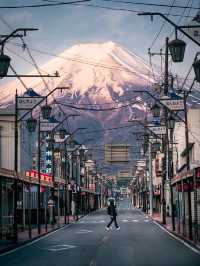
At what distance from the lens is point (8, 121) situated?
72.7 meters

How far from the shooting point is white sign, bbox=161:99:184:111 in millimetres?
36188

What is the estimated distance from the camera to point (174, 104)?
3653 cm

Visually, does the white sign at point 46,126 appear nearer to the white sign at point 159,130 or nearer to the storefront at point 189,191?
the storefront at point 189,191

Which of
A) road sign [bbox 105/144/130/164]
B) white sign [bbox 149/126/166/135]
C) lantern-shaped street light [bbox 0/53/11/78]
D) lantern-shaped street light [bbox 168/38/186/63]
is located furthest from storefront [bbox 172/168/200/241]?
road sign [bbox 105/144/130/164]

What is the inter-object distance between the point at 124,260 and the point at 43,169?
233ft

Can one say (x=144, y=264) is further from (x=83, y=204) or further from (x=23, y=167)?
(x=83, y=204)

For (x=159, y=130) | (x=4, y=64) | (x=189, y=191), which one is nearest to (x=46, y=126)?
(x=159, y=130)

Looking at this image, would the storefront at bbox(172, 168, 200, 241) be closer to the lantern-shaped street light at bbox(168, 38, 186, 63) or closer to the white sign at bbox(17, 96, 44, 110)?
the white sign at bbox(17, 96, 44, 110)

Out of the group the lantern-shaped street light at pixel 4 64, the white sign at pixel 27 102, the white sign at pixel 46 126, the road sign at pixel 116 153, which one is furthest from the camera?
the road sign at pixel 116 153

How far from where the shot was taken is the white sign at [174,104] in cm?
3619

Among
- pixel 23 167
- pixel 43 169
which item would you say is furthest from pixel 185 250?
pixel 43 169

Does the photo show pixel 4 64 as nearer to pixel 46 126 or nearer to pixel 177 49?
pixel 177 49

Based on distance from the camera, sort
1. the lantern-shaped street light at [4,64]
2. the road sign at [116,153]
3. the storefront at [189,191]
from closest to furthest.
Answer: the lantern-shaped street light at [4,64], the storefront at [189,191], the road sign at [116,153]

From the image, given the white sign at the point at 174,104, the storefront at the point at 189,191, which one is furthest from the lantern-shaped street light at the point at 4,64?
the white sign at the point at 174,104
